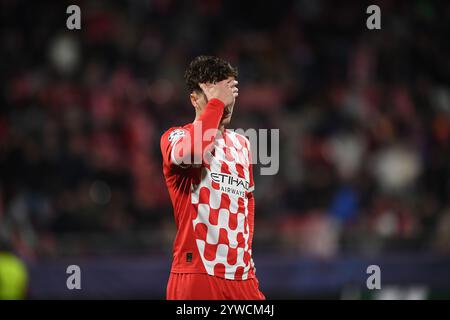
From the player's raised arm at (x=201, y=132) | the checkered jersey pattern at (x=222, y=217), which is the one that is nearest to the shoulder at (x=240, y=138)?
the checkered jersey pattern at (x=222, y=217)

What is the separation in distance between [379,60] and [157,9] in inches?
148

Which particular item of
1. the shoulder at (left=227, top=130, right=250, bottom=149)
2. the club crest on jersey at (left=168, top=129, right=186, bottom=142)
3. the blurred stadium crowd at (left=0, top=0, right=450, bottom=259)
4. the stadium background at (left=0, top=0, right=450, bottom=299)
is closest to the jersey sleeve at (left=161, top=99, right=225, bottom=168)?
the club crest on jersey at (left=168, top=129, right=186, bottom=142)

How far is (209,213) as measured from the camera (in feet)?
16.1

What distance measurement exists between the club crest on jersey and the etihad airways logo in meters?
0.30

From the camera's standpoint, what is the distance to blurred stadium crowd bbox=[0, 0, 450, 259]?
10.8 metres

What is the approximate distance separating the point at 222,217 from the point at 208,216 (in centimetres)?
8

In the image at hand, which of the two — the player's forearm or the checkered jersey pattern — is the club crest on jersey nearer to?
the player's forearm

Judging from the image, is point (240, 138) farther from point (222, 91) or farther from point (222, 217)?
point (222, 217)

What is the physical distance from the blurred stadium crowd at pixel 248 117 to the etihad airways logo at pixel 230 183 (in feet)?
17.5

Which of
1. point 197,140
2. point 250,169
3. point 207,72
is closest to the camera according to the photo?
point 197,140

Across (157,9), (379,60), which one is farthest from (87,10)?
(379,60)

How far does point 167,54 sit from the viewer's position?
43.8 ft

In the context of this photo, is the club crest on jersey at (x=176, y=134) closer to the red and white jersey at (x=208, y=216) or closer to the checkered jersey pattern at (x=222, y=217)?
the red and white jersey at (x=208, y=216)

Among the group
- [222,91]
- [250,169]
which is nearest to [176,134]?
[222,91]
